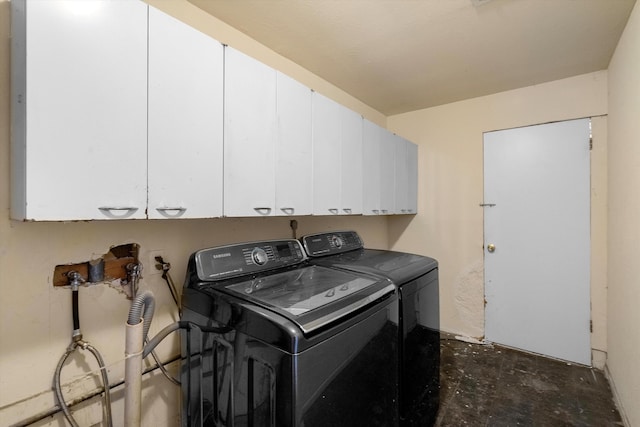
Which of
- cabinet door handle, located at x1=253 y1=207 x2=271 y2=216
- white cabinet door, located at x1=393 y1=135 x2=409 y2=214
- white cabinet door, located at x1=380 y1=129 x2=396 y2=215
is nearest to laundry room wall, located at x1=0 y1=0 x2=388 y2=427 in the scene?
cabinet door handle, located at x1=253 y1=207 x2=271 y2=216

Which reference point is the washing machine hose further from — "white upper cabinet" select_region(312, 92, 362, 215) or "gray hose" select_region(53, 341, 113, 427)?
"white upper cabinet" select_region(312, 92, 362, 215)

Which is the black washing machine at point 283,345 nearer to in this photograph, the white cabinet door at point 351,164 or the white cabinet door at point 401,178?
→ the white cabinet door at point 351,164

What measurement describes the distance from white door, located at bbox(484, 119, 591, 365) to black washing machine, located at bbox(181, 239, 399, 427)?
1.94m

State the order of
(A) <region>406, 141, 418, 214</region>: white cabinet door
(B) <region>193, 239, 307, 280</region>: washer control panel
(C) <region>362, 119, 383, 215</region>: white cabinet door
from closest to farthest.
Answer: (B) <region>193, 239, 307, 280</region>: washer control panel < (C) <region>362, 119, 383, 215</region>: white cabinet door < (A) <region>406, 141, 418, 214</region>: white cabinet door

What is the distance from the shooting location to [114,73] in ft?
3.03

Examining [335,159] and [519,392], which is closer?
[335,159]

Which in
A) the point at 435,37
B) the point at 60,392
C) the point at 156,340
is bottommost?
the point at 60,392

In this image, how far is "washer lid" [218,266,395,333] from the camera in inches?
39.6

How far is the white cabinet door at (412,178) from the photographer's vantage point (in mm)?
2951

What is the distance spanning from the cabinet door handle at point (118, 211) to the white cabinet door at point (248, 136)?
14.0 inches

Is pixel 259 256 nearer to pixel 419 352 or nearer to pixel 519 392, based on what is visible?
pixel 419 352

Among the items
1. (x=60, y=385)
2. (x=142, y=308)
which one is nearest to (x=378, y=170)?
(x=142, y=308)

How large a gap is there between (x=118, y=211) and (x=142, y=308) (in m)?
0.42

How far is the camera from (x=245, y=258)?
1.46 metres
